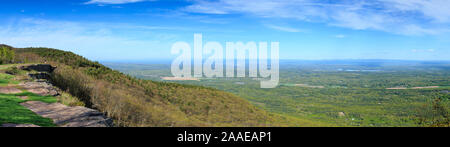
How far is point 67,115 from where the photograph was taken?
7352 millimetres

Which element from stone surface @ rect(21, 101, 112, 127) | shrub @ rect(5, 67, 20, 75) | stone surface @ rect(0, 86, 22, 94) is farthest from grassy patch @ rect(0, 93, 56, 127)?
shrub @ rect(5, 67, 20, 75)

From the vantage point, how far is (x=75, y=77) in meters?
13.5

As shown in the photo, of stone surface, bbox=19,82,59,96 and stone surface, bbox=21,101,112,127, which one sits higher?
stone surface, bbox=19,82,59,96

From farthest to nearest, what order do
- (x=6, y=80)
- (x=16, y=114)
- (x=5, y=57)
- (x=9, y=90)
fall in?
(x=5, y=57) → (x=6, y=80) → (x=9, y=90) → (x=16, y=114)

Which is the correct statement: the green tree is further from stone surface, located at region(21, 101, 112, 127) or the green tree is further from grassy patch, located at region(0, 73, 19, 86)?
stone surface, located at region(21, 101, 112, 127)

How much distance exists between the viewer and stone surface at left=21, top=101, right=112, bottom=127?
690 cm

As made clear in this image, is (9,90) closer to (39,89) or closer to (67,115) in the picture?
(39,89)

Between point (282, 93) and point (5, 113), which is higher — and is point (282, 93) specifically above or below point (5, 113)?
below

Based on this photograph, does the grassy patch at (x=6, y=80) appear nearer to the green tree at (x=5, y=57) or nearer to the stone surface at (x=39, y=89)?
the stone surface at (x=39, y=89)

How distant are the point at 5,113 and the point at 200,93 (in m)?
22.0

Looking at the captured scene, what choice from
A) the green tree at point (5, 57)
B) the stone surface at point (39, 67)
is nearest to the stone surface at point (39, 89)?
the stone surface at point (39, 67)

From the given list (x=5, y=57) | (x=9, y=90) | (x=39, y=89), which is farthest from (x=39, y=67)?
(x=9, y=90)
